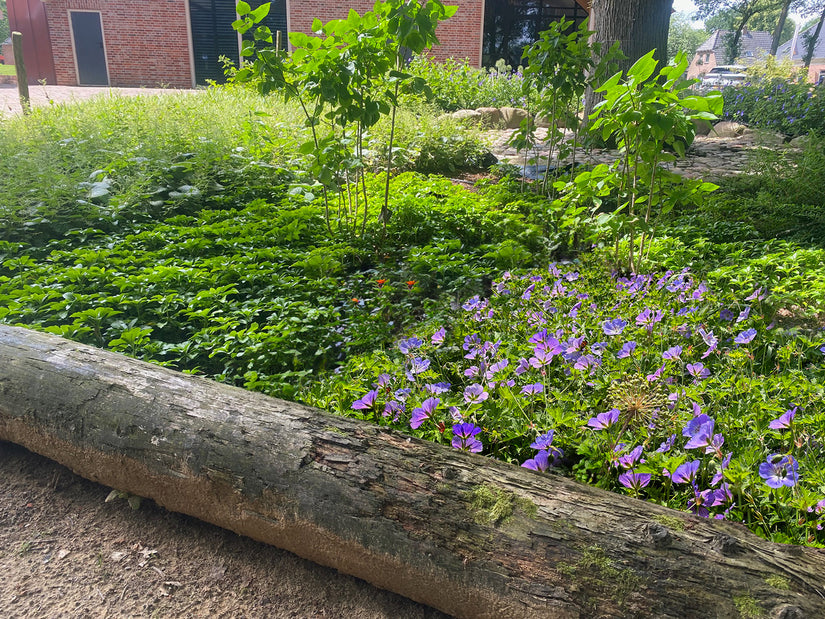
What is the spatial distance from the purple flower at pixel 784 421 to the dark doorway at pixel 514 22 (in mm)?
17937

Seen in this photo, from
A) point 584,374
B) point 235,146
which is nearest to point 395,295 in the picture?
point 584,374

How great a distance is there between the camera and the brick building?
695 inches

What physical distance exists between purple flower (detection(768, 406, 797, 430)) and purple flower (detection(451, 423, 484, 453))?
814 mm

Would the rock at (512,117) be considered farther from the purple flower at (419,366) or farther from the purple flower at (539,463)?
the purple flower at (539,463)

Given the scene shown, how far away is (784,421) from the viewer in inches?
61.2

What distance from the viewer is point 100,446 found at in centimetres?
191

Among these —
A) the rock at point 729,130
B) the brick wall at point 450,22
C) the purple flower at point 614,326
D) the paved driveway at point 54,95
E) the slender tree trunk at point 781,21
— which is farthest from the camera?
the slender tree trunk at point 781,21

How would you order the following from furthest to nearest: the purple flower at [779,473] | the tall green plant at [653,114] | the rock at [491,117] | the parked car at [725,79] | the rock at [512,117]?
the parked car at [725,79], the rock at [512,117], the rock at [491,117], the tall green plant at [653,114], the purple flower at [779,473]

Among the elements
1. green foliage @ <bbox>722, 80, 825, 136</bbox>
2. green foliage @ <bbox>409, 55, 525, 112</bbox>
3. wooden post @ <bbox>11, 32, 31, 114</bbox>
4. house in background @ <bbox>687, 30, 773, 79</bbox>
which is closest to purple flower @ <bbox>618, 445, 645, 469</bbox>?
wooden post @ <bbox>11, 32, 31, 114</bbox>

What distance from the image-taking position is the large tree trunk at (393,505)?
48.7 inches

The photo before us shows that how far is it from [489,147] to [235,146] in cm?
322

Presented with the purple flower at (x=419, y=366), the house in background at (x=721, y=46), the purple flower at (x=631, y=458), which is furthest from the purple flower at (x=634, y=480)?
the house in background at (x=721, y=46)

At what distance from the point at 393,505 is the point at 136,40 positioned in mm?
20893

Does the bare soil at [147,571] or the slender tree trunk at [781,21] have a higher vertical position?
the slender tree trunk at [781,21]
